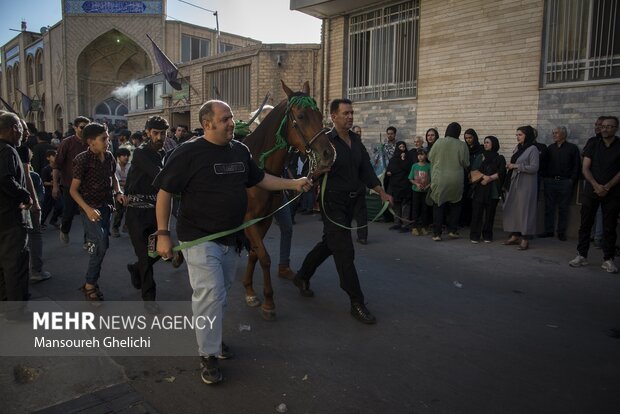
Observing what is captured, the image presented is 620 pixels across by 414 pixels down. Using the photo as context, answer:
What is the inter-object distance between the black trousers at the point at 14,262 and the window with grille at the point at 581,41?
8.91 meters

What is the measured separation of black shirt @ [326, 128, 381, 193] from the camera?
172 inches

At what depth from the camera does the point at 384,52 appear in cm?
Result: 1180

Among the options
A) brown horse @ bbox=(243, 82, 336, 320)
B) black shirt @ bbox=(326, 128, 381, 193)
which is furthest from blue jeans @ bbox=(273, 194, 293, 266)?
black shirt @ bbox=(326, 128, 381, 193)

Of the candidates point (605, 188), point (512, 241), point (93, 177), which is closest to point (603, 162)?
point (605, 188)

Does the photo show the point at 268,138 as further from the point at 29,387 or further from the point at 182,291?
the point at 29,387

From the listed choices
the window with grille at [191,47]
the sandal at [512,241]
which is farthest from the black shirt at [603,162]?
the window with grille at [191,47]

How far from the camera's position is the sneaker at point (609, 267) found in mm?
6162

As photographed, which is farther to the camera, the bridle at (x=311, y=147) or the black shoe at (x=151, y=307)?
the black shoe at (x=151, y=307)

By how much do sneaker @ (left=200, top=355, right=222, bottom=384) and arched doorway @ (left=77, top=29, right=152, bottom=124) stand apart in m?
35.6

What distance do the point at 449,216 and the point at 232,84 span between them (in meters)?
11.6

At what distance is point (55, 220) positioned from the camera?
9156 millimetres

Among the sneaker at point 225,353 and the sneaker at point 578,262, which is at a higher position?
the sneaker at point 578,262

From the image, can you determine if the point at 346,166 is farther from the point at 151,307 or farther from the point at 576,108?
the point at 576,108

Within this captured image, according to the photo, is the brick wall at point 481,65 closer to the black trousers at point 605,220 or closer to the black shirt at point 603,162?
the black shirt at point 603,162
